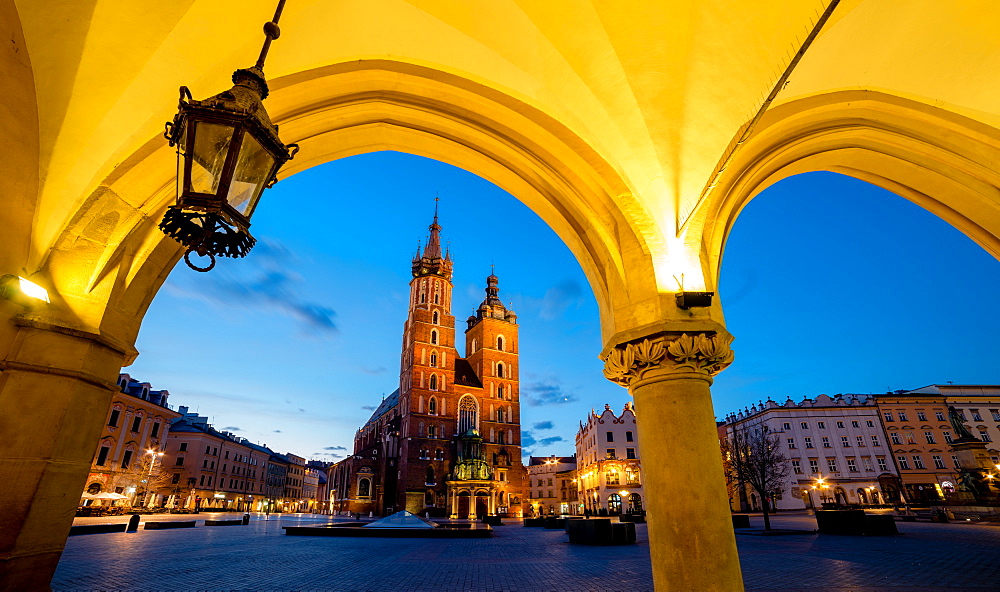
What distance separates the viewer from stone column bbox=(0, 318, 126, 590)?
315 cm

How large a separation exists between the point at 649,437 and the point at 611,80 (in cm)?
341

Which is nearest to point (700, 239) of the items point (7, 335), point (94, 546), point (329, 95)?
point (329, 95)

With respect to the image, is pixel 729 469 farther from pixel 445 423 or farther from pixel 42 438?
pixel 42 438

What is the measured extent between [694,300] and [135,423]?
48.4 metres

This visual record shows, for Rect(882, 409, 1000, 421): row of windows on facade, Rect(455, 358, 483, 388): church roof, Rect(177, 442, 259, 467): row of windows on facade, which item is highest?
Rect(455, 358, 483, 388): church roof

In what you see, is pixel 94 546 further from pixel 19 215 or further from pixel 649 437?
pixel 649 437

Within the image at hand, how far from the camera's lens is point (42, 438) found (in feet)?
10.9

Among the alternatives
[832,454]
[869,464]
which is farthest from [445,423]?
[869,464]

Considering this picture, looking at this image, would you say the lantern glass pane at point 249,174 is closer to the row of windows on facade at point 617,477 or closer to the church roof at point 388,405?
the row of windows on facade at point 617,477

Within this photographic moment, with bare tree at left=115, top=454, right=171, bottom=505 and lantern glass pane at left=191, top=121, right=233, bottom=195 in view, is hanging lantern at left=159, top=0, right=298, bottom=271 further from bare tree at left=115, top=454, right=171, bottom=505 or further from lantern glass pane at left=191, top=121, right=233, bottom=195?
bare tree at left=115, top=454, right=171, bottom=505

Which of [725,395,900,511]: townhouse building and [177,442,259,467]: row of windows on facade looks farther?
[177,442,259,467]: row of windows on facade

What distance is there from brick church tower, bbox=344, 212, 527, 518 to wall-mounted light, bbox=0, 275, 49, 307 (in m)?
46.6

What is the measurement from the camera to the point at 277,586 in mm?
7062

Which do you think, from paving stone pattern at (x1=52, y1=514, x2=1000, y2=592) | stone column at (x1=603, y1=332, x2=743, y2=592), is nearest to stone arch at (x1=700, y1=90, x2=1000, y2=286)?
stone column at (x1=603, y1=332, x2=743, y2=592)
